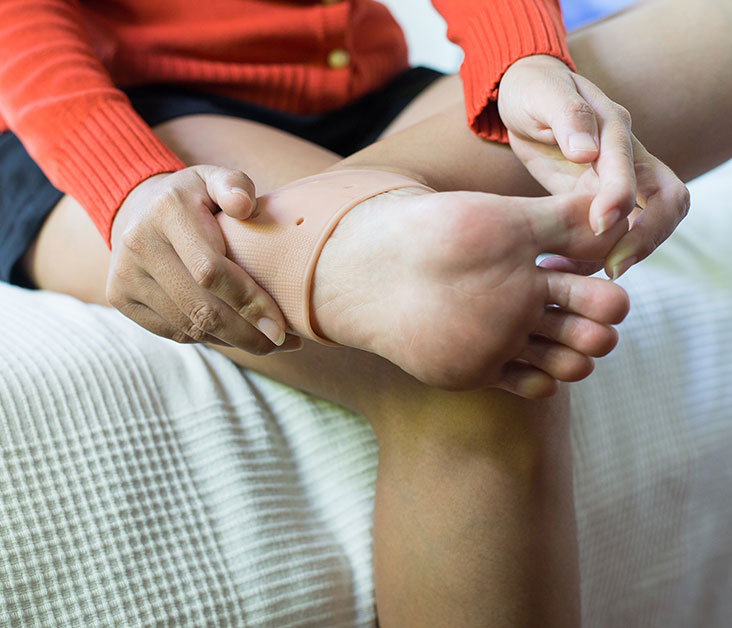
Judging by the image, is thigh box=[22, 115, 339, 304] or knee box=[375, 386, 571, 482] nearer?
knee box=[375, 386, 571, 482]

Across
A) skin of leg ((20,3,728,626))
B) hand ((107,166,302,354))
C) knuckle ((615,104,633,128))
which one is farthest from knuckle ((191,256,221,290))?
knuckle ((615,104,633,128))

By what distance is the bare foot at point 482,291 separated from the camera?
13.5 inches

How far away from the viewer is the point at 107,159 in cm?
52

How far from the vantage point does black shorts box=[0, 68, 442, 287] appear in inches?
24.1

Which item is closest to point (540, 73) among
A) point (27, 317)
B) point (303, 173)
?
point (303, 173)

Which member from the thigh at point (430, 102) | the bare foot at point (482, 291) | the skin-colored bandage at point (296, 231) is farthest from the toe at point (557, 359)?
the thigh at point (430, 102)

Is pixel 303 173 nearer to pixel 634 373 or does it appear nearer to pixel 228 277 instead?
pixel 228 277

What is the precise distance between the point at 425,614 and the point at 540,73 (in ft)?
1.10

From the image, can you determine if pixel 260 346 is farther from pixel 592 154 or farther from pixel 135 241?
pixel 592 154

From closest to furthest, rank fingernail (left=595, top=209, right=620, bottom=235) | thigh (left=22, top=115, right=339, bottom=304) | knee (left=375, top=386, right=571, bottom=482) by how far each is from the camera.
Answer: fingernail (left=595, top=209, right=620, bottom=235), knee (left=375, top=386, right=571, bottom=482), thigh (left=22, top=115, right=339, bottom=304)

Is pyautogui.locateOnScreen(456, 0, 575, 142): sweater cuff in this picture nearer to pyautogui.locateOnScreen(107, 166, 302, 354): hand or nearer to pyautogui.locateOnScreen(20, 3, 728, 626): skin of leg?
pyautogui.locateOnScreen(20, 3, 728, 626): skin of leg

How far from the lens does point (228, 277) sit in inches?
16.3

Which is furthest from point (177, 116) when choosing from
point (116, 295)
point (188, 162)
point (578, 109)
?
point (578, 109)

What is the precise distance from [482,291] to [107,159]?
0.31 metres
